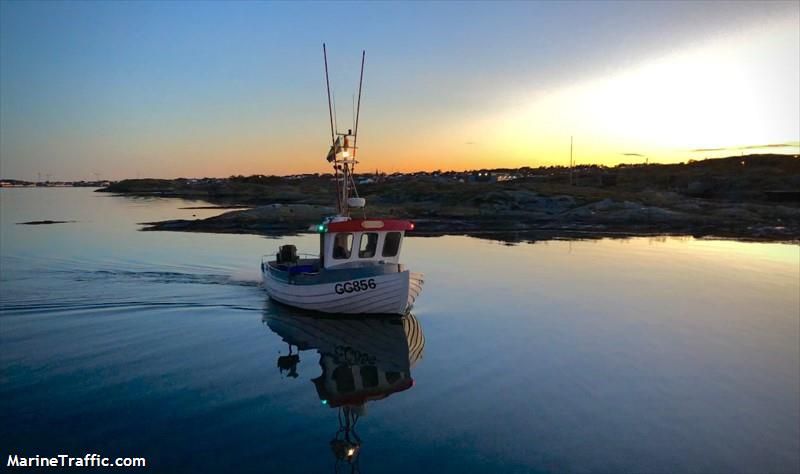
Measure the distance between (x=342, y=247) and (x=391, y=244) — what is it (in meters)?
1.98

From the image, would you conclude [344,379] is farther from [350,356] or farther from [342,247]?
[342,247]

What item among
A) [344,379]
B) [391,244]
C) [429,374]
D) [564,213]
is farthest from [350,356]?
[564,213]

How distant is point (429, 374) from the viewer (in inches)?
640

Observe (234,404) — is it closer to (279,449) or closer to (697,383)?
(279,449)

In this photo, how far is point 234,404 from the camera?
44.7 ft

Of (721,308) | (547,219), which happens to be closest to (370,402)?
(721,308)

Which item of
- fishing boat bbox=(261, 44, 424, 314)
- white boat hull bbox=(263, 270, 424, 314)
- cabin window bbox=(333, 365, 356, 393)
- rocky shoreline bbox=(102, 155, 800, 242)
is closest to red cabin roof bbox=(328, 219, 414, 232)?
fishing boat bbox=(261, 44, 424, 314)

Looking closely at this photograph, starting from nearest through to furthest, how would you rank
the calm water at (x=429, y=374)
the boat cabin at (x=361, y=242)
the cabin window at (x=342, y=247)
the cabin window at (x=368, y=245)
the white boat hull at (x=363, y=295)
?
the calm water at (x=429, y=374) → the white boat hull at (x=363, y=295) → the boat cabin at (x=361, y=242) → the cabin window at (x=342, y=247) → the cabin window at (x=368, y=245)

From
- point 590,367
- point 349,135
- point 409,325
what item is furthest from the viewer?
point 349,135

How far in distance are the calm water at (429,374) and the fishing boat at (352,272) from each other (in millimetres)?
846

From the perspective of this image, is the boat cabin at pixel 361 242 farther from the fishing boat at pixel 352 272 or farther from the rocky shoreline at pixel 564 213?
the rocky shoreline at pixel 564 213

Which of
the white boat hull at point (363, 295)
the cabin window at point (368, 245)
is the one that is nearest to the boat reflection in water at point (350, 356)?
the white boat hull at point (363, 295)

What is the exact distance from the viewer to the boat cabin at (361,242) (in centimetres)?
2266

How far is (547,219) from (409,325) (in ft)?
177
